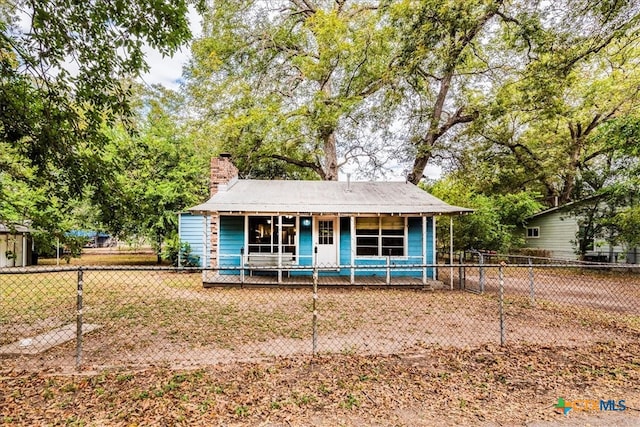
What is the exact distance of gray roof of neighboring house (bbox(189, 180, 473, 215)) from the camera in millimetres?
10883

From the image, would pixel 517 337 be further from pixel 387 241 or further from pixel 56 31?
pixel 56 31

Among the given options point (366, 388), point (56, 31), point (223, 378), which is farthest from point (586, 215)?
point (56, 31)

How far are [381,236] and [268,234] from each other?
4.11 meters

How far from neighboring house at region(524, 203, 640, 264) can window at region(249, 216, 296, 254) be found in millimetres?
14222

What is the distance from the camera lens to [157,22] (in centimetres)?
481

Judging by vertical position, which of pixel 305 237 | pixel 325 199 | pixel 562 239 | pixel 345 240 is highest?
pixel 325 199

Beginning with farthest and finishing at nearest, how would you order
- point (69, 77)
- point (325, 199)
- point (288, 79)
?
point (288, 79)
point (325, 199)
point (69, 77)

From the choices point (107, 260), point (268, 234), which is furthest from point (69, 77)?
point (107, 260)

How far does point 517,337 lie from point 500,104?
1276cm

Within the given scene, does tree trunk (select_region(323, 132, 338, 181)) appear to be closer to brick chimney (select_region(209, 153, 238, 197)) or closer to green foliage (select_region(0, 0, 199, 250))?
brick chimney (select_region(209, 153, 238, 197))

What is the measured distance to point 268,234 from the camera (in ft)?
40.2

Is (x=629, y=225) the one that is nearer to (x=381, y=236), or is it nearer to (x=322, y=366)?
Result: (x=381, y=236)

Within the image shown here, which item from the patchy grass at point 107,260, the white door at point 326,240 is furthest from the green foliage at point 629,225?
the patchy grass at point 107,260

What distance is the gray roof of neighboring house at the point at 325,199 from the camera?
10883 millimetres
